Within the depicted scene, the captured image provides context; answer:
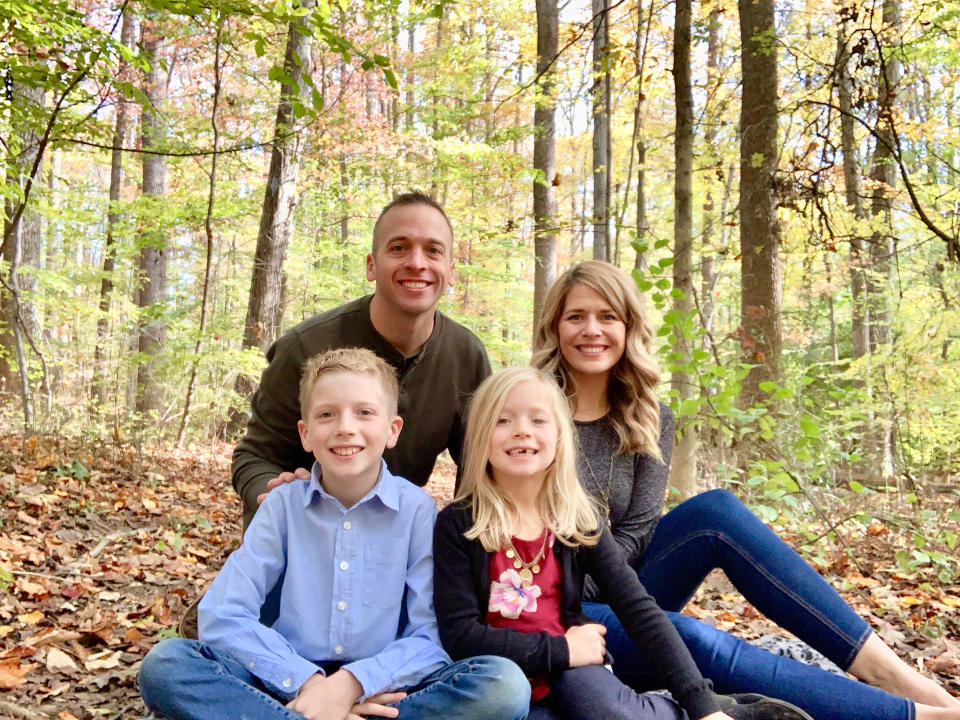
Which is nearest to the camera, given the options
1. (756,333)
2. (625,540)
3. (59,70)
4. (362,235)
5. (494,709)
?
(494,709)

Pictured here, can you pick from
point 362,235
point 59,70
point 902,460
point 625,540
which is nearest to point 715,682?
point 625,540

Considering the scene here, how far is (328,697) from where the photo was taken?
6.45 feet

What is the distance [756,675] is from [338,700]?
1.25m

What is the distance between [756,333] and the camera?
6074mm

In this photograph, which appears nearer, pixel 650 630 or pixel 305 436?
pixel 650 630

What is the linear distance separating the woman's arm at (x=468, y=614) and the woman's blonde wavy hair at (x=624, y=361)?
0.81m

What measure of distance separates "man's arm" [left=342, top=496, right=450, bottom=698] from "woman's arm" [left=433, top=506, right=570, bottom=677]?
0.04 m

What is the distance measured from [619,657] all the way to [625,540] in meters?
0.42

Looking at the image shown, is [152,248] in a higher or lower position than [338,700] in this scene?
higher

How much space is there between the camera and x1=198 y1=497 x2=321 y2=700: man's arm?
6.64 feet

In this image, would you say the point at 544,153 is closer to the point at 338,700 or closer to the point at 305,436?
the point at 305,436

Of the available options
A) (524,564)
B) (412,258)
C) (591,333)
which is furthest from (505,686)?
(412,258)

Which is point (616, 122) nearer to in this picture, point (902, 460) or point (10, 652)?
point (902, 460)

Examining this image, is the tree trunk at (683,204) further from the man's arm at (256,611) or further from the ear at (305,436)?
the man's arm at (256,611)
